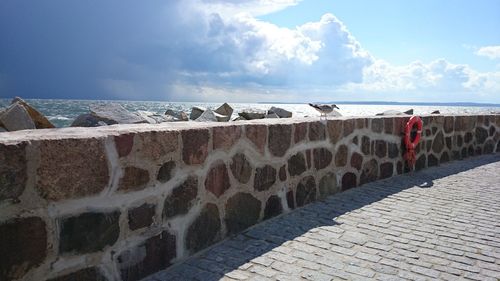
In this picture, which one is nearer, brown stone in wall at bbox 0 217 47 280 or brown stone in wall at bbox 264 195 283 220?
brown stone in wall at bbox 0 217 47 280

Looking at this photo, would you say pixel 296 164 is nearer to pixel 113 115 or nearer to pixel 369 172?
pixel 369 172

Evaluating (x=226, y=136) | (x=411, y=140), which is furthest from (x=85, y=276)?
(x=411, y=140)

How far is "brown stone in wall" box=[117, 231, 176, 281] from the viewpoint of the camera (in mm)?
2664

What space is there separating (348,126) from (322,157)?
71 centimetres

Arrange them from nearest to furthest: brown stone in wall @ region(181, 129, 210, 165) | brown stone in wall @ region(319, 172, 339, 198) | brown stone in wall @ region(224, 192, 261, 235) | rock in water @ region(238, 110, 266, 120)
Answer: brown stone in wall @ region(181, 129, 210, 165), brown stone in wall @ region(224, 192, 261, 235), brown stone in wall @ region(319, 172, 339, 198), rock in water @ region(238, 110, 266, 120)

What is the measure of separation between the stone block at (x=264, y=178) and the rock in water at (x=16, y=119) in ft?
10.7

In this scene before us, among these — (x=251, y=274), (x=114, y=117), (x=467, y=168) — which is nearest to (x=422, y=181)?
(x=467, y=168)

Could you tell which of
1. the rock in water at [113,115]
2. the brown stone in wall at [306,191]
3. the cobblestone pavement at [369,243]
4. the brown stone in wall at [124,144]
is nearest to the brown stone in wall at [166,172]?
the brown stone in wall at [124,144]

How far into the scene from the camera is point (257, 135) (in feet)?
12.4

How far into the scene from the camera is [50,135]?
2.28 metres

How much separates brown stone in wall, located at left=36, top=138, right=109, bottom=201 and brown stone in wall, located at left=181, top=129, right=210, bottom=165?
677 millimetres

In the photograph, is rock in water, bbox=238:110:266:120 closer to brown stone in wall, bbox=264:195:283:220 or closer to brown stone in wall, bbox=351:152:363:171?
brown stone in wall, bbox=351:152:363:171

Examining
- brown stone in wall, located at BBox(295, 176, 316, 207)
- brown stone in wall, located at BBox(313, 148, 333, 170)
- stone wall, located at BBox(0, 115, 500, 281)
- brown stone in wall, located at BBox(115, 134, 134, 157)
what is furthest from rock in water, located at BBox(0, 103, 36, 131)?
brown stone in wall, located at BBox(313, 148, 333, 170)

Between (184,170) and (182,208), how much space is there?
277 millimetres
